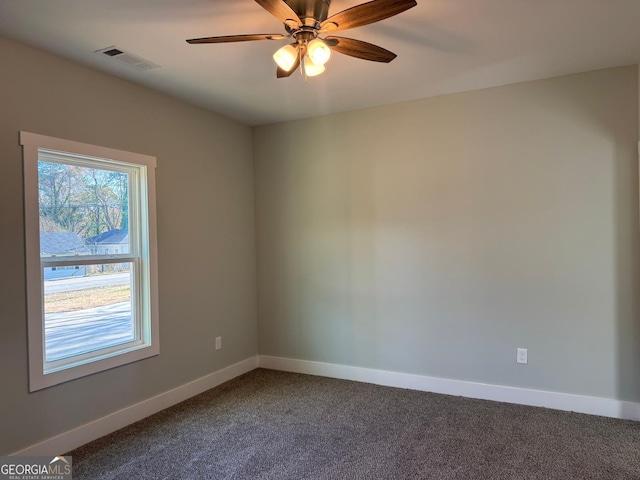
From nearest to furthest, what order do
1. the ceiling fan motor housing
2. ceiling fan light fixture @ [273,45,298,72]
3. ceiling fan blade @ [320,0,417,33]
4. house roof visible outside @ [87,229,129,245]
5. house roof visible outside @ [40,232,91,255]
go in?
ceiling fan blade @ [320,0,417,33], the ceiling fan motor housing, ceiling fan light fixture @ [273,45,298,72], house roof visible outside @ [40,232,91,255], house roof visible outside @ [87,229,129,245]

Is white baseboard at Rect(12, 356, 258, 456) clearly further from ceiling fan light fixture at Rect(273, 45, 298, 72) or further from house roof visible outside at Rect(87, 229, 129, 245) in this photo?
ceiling fan light fixture at Rect(273, 45, 298, 72)

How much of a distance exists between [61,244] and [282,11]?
80.8 inches

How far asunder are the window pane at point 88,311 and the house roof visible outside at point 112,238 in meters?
0.17

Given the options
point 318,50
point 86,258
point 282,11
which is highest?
point 282,11

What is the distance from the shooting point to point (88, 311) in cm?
292

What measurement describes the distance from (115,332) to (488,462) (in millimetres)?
2683

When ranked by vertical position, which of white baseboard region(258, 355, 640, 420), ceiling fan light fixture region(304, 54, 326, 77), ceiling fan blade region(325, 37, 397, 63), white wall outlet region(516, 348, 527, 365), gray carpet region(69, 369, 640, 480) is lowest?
gray carpet region(69, 369, 640, 480)

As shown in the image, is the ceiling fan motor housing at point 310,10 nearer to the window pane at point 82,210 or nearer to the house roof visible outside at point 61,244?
the window pane at point 82,210

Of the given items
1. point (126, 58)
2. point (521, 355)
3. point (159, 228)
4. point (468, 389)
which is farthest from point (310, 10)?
point (468, 389)

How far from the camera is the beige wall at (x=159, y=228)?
240cm

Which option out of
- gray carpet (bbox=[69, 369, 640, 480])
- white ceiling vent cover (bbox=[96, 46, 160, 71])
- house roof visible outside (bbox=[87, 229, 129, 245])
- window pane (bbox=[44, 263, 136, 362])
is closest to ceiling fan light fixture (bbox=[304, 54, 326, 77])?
white ceiling vent cover (bbox=[96, 46, 160, 71])

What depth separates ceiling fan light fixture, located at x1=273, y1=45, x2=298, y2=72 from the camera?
206 cm

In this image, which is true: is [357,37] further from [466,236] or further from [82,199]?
[82,199]

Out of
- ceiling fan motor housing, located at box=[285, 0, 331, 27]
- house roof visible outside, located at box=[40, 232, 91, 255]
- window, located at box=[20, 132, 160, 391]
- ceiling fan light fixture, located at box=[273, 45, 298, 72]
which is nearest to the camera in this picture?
ceiling fan motor housing, located at box=[285, 0, 331, 27]
